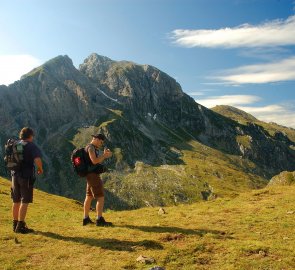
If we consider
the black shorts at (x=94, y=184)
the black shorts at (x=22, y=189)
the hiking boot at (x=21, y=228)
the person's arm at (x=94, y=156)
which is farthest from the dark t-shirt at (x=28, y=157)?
the black shorts at (x=94, y=184)

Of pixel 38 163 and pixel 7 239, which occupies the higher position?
pixel 38 163

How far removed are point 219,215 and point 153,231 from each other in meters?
4.82

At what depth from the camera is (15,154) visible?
1647 cm

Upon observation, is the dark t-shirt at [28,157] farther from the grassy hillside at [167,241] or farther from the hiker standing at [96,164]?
the grassy hillside at [167,241]

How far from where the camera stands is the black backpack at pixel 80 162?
1742 cm

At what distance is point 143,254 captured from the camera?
1362 centimetres

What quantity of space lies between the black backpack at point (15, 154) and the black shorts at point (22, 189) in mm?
466

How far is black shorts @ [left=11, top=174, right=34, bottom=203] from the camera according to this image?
54.1ft

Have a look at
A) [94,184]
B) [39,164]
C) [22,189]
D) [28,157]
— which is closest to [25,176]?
[22,189]

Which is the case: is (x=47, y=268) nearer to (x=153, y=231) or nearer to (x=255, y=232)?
(x=153, y=231)

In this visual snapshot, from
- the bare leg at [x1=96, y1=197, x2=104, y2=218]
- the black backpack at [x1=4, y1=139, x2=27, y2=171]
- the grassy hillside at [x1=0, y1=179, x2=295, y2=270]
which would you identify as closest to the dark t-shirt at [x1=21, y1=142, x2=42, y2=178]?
the black backpack at [x1=4, y1=139, x2=27, y2=171]

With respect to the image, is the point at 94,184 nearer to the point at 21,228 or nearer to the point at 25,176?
the point at 25,176

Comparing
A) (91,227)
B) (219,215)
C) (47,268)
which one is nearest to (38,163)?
(91,227)

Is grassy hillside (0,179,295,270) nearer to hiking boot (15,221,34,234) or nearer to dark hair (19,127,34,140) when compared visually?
hiking boot (15,221,34,234)
